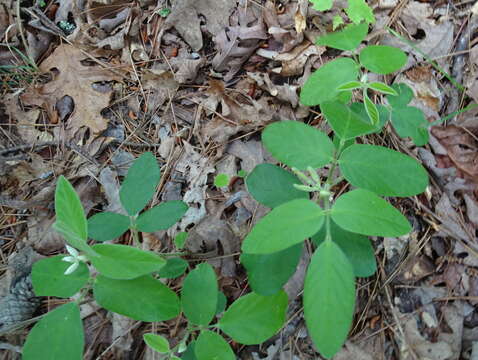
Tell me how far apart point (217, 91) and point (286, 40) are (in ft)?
1.64

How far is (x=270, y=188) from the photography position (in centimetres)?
134

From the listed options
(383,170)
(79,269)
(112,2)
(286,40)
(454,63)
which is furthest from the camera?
(112,2)

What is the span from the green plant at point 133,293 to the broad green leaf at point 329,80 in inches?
27.7

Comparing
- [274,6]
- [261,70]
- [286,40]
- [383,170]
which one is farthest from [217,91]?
[383,170]

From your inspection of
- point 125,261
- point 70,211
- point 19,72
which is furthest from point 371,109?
point 19,72

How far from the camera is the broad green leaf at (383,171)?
1122 mm

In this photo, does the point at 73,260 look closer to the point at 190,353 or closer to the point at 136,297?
the point at 136,297

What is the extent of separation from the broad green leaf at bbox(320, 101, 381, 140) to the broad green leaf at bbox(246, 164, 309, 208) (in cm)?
27

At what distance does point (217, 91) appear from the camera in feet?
6.81

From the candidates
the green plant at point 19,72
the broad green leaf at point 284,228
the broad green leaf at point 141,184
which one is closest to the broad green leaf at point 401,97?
the broad green leaf at point 284,228

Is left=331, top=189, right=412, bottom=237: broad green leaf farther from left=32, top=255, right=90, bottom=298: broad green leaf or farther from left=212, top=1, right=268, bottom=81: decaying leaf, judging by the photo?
left=212, top=1, right=268, bottom=81: decaying leaf

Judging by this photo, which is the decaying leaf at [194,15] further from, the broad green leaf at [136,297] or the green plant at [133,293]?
the broad green leaf at [136,297]

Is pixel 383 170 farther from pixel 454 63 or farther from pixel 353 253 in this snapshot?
pixel 454 63

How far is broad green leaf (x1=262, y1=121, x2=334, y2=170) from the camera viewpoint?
1.22 metres
